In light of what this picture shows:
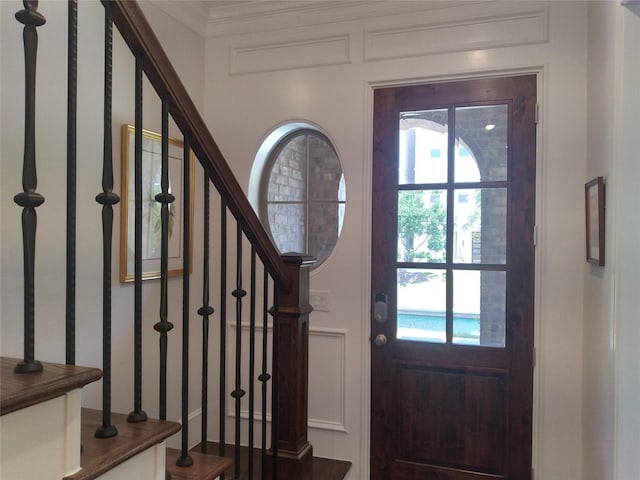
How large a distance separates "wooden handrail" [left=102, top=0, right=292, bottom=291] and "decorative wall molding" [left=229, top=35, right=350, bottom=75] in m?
1.51

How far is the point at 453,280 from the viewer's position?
247 cm

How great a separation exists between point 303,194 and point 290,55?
83 centimetres

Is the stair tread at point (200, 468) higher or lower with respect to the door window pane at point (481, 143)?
lower

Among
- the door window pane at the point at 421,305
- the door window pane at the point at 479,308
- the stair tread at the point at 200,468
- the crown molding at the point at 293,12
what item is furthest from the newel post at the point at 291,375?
Result: the crown molding at the point at 293,12

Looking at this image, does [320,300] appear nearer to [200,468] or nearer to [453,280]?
[453,280]

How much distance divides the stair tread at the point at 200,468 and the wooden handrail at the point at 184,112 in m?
0.63

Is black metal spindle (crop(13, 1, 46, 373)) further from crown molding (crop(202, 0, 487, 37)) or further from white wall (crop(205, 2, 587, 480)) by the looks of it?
crown molding (crop(202, 0, 487, 37))

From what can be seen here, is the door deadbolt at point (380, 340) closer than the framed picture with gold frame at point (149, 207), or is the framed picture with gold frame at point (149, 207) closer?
the framed picture with gold frame at point (149, 207)

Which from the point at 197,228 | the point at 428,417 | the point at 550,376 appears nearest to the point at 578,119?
the point at 550,376

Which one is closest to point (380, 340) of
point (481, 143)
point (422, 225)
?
point (422, 225)

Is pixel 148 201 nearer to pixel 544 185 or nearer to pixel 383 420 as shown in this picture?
pixel 383 420

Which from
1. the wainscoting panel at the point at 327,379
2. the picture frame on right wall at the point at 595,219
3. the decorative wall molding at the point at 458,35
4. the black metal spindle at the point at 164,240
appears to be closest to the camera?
the black metal spindle at the point at 164,240

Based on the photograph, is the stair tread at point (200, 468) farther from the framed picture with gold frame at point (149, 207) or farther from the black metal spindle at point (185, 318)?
the framed picture with gold frame at point (149, 207)

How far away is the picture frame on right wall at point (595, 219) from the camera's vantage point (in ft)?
6.37
